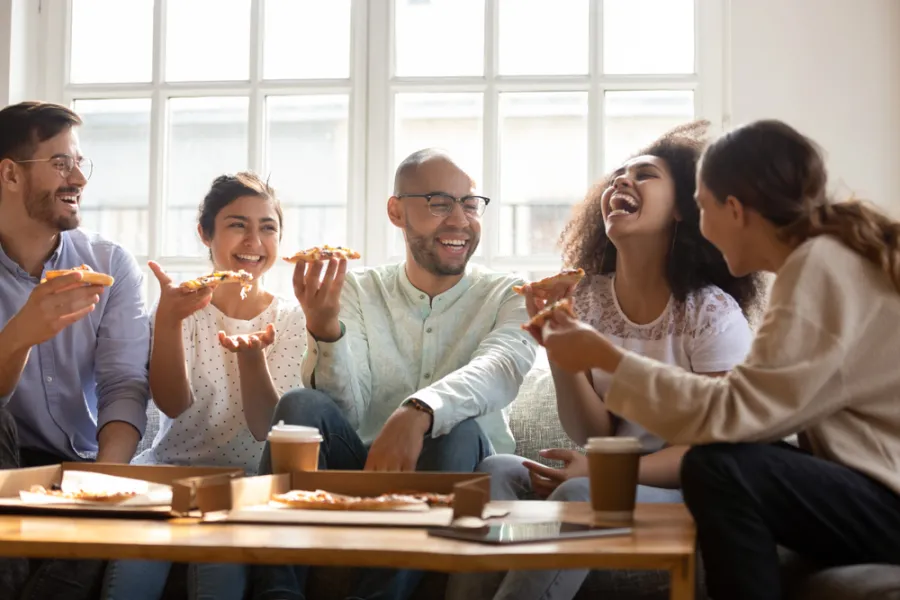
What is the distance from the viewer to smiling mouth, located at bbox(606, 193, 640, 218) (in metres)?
2.61

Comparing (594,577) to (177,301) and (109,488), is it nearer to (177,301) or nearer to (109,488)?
(109,488)

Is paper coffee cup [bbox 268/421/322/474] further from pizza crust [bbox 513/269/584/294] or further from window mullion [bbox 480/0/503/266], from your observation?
window mullion [bbox 480/0/503/266]

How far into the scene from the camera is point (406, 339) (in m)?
2.84

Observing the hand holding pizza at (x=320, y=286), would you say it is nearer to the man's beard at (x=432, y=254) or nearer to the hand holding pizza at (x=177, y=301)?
the hand holding pizza at (x=177, y=301)

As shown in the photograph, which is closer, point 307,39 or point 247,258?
point 247,258

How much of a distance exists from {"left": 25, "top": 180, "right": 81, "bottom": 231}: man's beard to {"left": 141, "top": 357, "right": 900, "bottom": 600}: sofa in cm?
56

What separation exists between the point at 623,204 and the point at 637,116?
109 centimetres

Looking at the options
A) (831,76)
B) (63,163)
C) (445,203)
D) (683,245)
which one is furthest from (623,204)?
(63,163)

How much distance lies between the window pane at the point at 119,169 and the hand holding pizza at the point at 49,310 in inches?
54.7

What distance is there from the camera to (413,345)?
2.83m

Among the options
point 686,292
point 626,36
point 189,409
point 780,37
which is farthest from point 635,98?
point 189,409

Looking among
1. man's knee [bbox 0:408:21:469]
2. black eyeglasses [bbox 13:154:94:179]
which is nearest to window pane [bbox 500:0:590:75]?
black eyeglasses [bbox 13:154:94:179]

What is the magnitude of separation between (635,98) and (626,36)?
0.67ft

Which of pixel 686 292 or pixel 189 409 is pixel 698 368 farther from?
pixel 189 409
